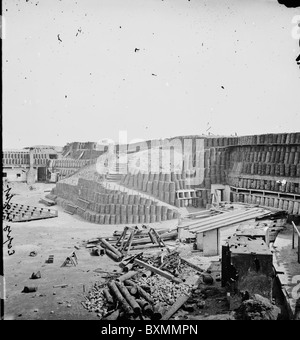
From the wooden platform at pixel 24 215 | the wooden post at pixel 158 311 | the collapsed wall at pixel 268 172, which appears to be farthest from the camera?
the wooden platform at pixel 24 215

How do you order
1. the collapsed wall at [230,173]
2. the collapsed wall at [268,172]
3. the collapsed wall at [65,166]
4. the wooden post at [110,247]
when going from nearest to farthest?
the wooden post at [110,247] → the collapsed wall at [268,172] → the collapsed wall at [230,173] → the collapsed wall at [65,166]

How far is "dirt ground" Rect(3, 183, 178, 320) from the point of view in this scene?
9.18 metres

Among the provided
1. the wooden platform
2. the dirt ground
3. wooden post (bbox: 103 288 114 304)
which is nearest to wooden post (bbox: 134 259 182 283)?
the dirt ground

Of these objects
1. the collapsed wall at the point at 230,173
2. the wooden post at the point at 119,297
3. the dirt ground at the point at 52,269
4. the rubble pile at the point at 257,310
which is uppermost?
the collapsed wall at the point at 230,173

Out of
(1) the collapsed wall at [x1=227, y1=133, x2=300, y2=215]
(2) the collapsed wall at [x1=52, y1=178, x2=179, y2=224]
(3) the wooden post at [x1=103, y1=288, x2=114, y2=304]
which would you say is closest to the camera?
(3) the wooden post at [x1=103, y1=288, x2=114, y2=304]

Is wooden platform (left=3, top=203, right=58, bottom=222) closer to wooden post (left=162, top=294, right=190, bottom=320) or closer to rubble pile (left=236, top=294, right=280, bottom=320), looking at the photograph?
wooden post (left=162, top=294, right=190, bottom=320)

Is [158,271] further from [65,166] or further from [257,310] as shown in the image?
[65,166]

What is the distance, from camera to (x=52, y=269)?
12.7 metres

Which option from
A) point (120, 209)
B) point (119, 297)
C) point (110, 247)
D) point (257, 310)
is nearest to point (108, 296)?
point (119, 297)

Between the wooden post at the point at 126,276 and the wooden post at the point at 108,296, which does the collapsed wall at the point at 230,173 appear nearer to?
the wooden post at the point at 126,276

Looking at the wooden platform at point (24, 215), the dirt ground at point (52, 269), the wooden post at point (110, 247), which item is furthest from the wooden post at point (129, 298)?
the wooden platform at point (24, 215)

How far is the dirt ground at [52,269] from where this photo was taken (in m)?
9.18
